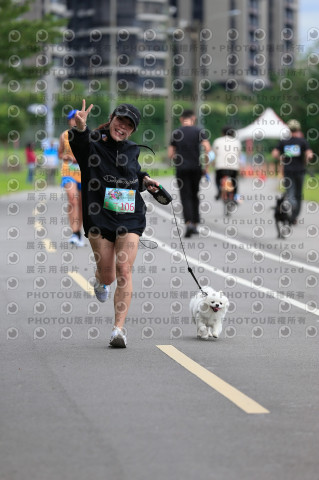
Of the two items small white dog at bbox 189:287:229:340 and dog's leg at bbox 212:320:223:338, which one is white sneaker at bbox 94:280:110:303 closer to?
small white dog at bbox 189:287:229:340

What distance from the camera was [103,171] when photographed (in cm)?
987

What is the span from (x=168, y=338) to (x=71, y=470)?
466 centimetres

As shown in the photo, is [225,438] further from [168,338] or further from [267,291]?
[267,291]

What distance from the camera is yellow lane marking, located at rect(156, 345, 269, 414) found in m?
7.52

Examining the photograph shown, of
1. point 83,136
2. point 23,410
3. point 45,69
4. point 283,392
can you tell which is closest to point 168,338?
point 83,136

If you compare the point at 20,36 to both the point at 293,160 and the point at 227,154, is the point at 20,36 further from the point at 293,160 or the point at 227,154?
the point at 293,160

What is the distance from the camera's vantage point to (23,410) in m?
7.39

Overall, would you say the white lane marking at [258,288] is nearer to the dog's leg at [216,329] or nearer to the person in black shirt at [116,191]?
the dog's leg at [216,329]

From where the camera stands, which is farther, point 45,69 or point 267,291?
point 45,69

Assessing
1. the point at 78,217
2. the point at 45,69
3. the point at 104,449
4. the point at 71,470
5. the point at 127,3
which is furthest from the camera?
the point at 127,3

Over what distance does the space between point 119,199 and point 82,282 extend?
16.0 feet

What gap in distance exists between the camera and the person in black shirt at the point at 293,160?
23.7 meters

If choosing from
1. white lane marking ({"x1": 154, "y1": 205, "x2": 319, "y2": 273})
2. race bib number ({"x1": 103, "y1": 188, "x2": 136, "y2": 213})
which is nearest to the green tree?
white lane marking ({"x1": 154, "y1": 205, "x2": 319, "y2": 273})

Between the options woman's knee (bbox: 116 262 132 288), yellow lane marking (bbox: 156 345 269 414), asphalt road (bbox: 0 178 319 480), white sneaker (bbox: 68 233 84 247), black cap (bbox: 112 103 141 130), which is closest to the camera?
asphalt road (bbox: 0 178 319 480)
